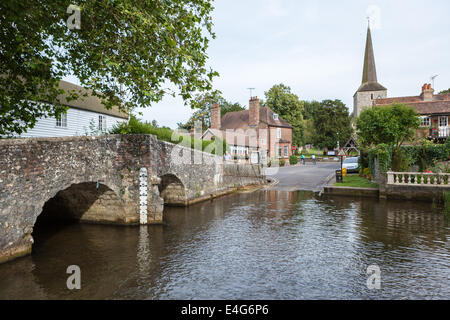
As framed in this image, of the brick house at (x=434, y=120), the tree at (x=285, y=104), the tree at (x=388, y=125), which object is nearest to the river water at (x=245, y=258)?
the tree at (x=388, y=125)

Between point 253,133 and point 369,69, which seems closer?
point 253,133

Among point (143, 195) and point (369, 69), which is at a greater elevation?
point (369, 69)

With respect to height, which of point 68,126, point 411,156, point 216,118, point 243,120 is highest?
point 216,118

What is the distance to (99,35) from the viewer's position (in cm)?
866

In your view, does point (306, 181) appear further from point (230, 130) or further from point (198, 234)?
point (230, 130)

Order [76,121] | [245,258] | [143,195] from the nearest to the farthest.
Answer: [245,258] → [143,195] → [76,121]

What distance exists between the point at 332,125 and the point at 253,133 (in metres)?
31.7

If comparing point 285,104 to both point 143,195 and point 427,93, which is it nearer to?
point 427,93

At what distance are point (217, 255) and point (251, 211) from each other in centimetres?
651

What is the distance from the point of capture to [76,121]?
26516mm

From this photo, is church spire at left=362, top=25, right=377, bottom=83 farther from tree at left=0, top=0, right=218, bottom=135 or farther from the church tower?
tree at left=0, top=0, right=218, bottom=135

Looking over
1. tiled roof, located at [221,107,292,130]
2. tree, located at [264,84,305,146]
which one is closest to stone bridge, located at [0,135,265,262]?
tiled roof, located at [221,107,292,130]

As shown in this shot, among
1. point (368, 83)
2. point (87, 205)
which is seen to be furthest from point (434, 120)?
point (87, 205)
